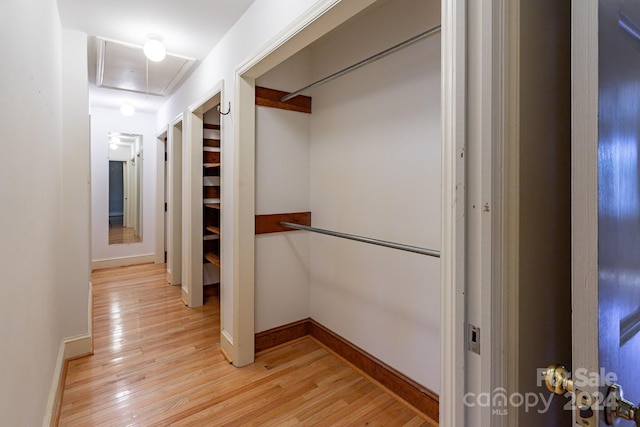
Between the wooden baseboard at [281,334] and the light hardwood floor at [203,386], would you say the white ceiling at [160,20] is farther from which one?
the light hardwood floor at [203,386]

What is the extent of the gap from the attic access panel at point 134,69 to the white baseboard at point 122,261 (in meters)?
2.67

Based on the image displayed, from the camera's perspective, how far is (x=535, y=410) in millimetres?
781

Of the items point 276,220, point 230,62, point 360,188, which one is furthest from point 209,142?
point 360,188

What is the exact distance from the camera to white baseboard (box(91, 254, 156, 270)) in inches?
190

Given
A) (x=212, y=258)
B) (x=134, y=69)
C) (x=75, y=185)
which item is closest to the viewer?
(x=75, y=185)

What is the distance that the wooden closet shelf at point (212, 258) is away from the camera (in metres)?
3.41

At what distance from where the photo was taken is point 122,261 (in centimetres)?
504

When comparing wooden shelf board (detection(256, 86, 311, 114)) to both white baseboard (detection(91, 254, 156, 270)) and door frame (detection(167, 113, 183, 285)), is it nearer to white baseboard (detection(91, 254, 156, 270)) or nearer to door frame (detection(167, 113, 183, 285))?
door frame (detection(167, 113, 183, 285))

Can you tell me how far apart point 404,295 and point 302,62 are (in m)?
2.01

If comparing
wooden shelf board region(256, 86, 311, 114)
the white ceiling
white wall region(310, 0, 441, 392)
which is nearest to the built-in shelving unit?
the white ceiling

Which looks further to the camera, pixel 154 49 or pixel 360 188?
pixel 154 49

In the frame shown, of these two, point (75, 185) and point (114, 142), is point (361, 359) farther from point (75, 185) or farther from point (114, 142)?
point (114, 142)

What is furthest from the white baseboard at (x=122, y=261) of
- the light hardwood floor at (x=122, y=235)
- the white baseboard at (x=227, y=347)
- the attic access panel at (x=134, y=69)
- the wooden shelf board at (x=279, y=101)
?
the wooden shelf board at (x=279, y=101)

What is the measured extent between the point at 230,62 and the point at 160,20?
1.84ft
